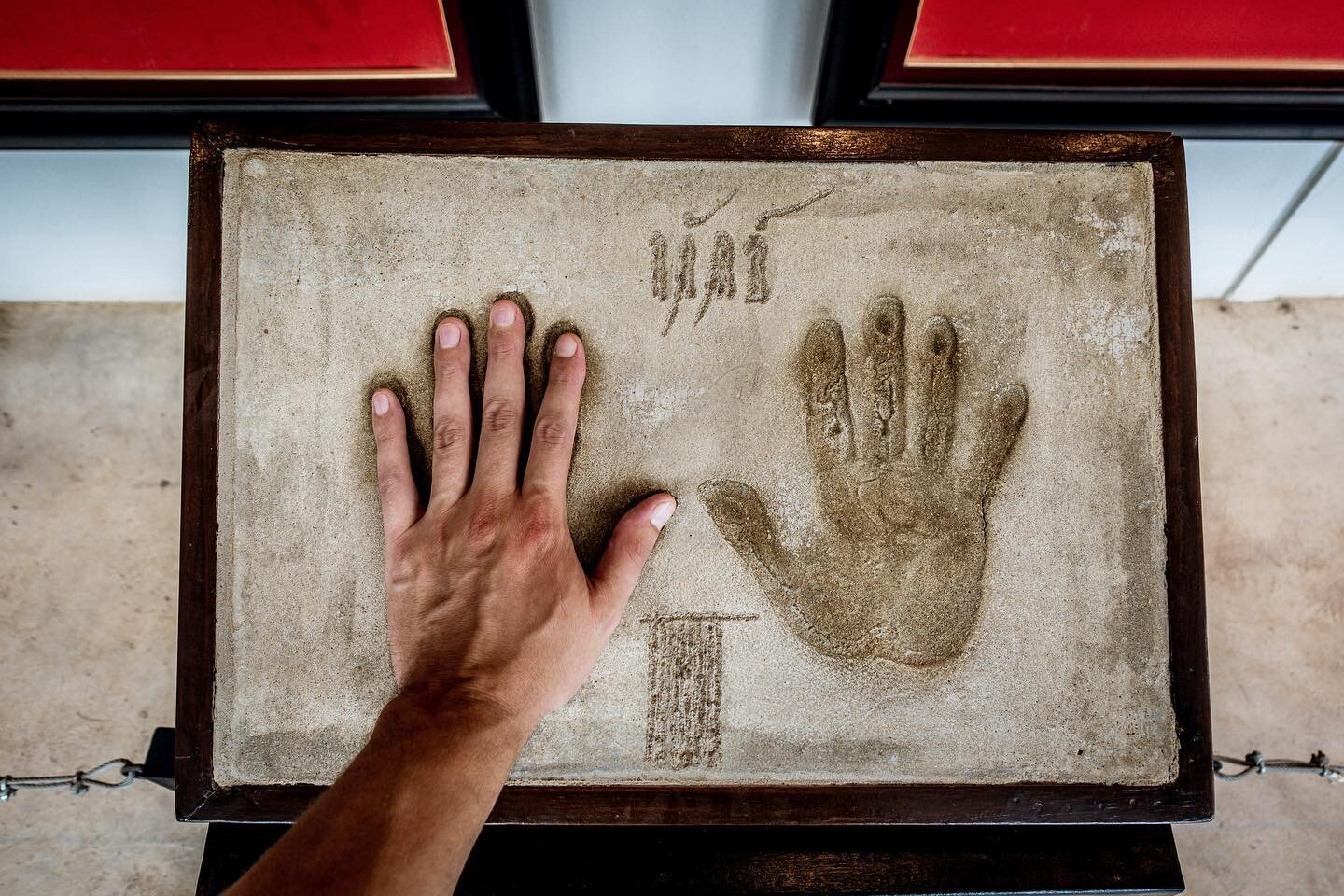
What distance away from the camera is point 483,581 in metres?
0.77

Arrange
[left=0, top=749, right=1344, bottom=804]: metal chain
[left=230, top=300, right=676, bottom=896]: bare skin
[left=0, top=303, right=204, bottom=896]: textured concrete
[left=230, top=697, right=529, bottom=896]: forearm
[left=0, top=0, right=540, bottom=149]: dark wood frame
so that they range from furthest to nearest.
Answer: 1. [left=0, top=303, right=204, bottom=896]: textured concrete
2. [left=0, top=749, right=1344, bottom=804]: metal chain
3. [left=0, top=0, right=540, bottom=149]: dark wood frame
4. [left=230, top=300, right=676, bottom=896]: bare skin
5. [left=230, top=697, right=529, bottom=896]: forearm

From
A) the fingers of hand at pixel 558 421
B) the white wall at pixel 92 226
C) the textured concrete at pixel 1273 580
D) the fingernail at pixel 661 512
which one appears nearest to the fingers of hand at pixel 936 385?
the fingernail at pixel 661 512

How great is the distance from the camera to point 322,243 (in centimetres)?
81

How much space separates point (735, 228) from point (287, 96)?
54 centimetres

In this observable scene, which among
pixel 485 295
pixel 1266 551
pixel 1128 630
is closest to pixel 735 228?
pixel 485 295

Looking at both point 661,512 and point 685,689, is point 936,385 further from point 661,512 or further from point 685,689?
point 685,689

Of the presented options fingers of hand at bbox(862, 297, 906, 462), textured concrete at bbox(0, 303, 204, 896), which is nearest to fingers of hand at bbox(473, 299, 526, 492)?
fingers of hand at bbox(862, 297, 906, 462)

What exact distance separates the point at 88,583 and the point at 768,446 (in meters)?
1.09

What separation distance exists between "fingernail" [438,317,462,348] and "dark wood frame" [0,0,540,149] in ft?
0.80

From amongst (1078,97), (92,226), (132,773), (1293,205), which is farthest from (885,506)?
(92,226)

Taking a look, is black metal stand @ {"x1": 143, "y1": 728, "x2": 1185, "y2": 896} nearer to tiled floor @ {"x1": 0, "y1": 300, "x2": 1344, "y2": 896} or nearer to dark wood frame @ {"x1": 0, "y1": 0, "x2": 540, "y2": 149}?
tiled floor @ {"x1": 0, "y1": 300, "x2": 1344, "y2": 896}

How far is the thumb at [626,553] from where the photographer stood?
2.57 feet

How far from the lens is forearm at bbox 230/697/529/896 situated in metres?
0.57

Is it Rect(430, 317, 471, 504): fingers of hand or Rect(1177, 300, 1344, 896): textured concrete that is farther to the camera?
Rect(1177, 300, 1344, 896): textured concrete
